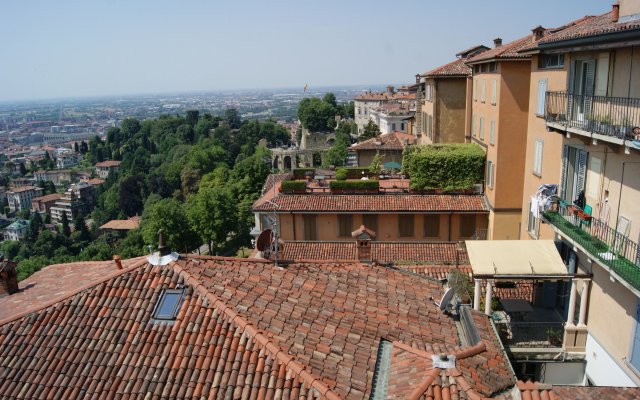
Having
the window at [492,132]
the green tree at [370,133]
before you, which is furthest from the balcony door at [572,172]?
the green tree at [370,133]

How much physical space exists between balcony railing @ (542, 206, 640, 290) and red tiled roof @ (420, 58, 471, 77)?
19.4 metres

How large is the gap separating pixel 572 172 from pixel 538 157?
11.8 ft

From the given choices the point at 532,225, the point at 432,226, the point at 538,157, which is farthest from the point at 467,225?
the point at 538,157

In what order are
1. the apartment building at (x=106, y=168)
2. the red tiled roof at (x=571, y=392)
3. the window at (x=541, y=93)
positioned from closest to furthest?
the red tiled roof at (x=571, y=392)
the window at (x=541, y=93)
the apartment building at (x=106, y=168)

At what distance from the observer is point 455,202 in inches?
1105

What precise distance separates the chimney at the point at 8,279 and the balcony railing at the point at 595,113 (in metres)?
16.9

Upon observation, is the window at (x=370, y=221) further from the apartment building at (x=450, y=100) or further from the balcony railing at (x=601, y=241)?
the balcony railing at (x=601, y=241)

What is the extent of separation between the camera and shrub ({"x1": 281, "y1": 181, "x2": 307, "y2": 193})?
2983 cm

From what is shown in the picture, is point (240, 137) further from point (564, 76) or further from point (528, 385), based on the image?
point (528, 385)

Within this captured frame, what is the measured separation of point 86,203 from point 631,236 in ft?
487

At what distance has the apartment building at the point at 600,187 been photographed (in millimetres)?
12352

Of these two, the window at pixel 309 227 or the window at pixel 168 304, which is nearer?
the window at pixel 168 304

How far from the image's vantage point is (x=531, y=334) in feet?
53.3

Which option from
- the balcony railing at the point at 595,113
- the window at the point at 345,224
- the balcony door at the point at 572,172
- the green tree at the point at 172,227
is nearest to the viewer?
the balcony railing at the point at 595,113
